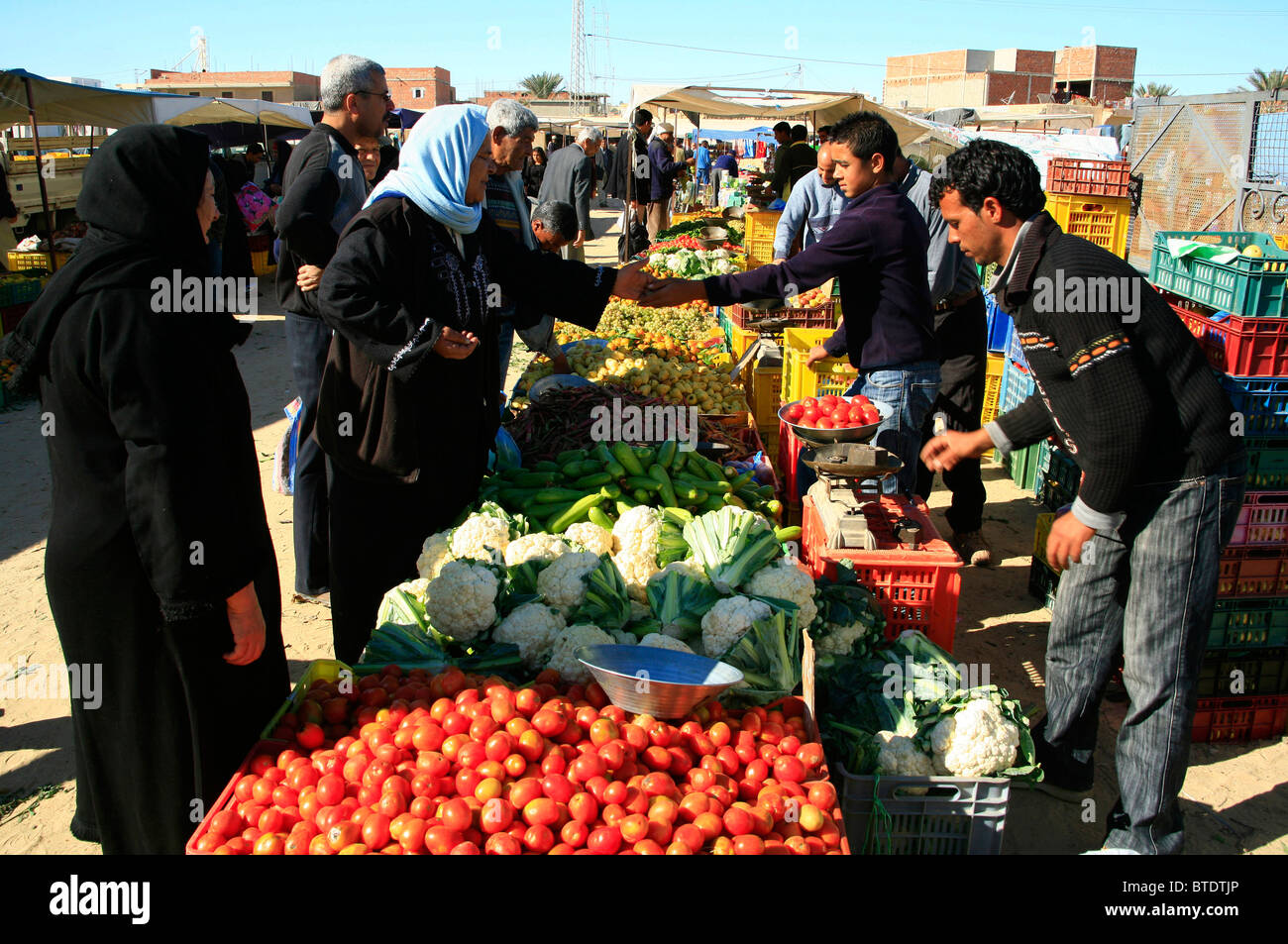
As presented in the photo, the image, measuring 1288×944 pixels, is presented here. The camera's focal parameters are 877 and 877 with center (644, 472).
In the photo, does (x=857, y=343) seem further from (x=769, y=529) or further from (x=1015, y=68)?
(x=1015, y=68)

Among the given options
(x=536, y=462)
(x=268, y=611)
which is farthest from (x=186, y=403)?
(x=536, y=462)

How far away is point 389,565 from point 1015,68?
6123cm

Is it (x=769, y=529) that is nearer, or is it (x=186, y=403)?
(x=186, y=403)

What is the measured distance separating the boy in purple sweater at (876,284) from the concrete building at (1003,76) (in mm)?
45355

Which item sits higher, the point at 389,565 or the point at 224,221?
the point at 224,221

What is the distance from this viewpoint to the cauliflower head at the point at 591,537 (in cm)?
344

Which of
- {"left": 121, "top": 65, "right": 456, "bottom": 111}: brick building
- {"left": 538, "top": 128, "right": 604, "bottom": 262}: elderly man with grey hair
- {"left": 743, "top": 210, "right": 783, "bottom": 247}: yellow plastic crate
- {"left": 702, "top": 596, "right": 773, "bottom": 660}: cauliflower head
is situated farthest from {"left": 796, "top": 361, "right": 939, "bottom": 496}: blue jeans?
{"left": 121, "top": 65, "right": 456, "bottom": 111}: brick building

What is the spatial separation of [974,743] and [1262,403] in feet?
6.22

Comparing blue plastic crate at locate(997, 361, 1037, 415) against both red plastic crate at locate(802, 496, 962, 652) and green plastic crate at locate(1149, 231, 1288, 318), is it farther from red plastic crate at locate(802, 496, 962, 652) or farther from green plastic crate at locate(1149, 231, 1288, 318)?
red plastic crate at locate(802, 496, 962, 652)

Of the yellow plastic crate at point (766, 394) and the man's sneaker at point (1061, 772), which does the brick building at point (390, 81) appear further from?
the man's sneaker at point (1061, 772)

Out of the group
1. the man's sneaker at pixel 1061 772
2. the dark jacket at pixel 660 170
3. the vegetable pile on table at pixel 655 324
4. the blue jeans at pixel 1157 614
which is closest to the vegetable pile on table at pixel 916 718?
the blue jeans at pixel 1157 614

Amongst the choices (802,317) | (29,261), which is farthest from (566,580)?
(29,261)
